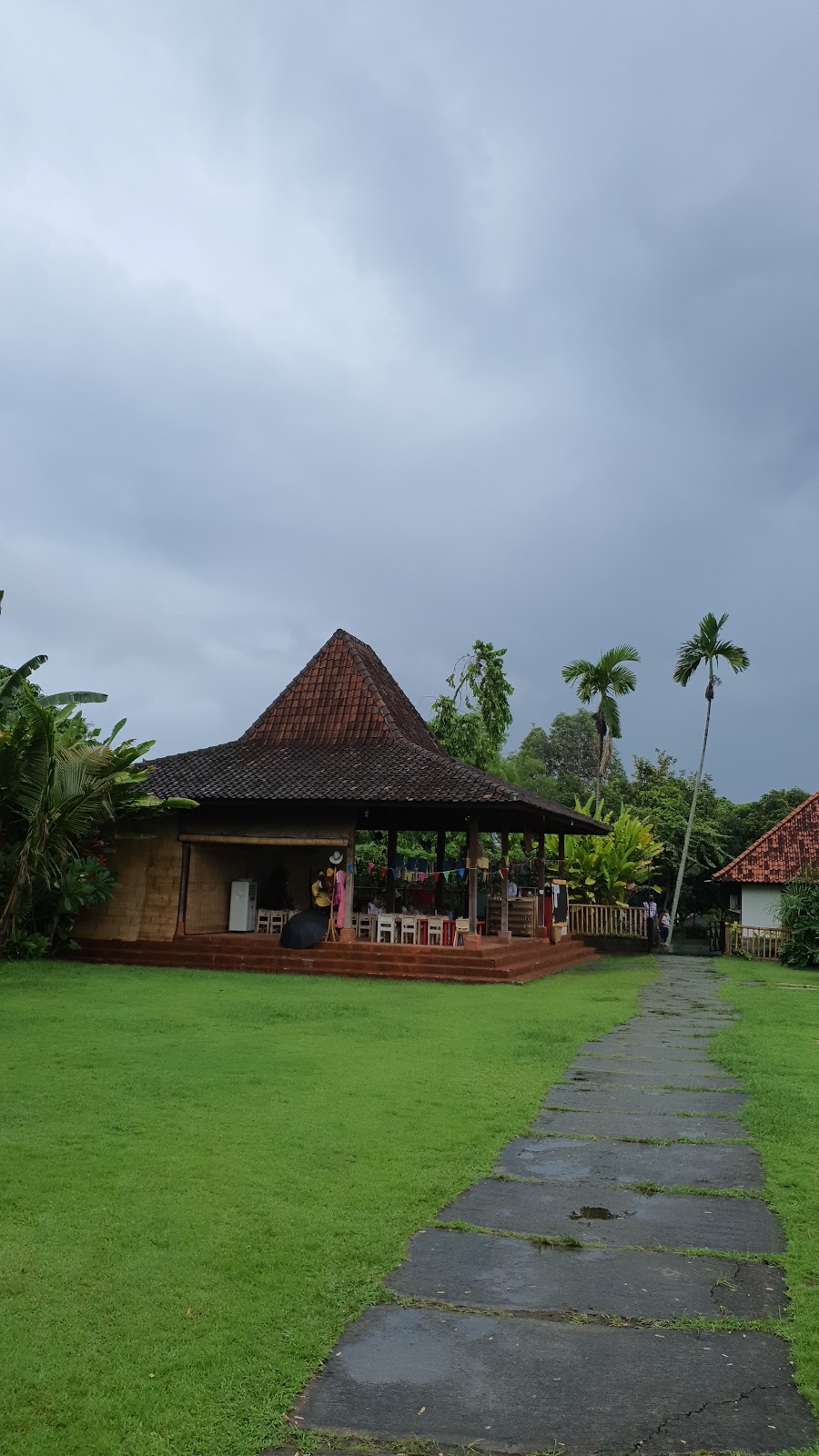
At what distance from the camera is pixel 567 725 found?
5928 cm

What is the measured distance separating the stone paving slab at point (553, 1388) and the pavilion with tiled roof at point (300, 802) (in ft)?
37.8

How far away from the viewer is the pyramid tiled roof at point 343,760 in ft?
52.5

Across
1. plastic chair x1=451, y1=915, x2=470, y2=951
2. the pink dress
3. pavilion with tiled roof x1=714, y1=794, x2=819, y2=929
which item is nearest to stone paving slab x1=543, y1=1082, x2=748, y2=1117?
plastic chair x1=451, y1=915, x2=470, y2=951

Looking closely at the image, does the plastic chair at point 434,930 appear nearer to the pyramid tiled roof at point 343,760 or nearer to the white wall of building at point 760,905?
the pyramid tiled roof at point 343,760

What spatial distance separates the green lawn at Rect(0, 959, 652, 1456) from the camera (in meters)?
2.98

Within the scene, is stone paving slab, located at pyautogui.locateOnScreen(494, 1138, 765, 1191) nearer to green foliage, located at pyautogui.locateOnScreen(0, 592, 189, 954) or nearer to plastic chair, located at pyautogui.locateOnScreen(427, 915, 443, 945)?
green foliage, located at pyautogui.locateOnScreen(0, 592, 189, 954)

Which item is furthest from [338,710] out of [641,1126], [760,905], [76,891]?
[641,1126]

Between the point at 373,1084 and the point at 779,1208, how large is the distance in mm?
3087

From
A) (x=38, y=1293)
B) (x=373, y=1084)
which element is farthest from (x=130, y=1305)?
(x=373, y=1084)

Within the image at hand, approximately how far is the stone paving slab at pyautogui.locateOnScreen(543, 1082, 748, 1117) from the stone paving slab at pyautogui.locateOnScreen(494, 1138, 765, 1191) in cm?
90

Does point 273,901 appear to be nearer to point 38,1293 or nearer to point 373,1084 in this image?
point 373,1084

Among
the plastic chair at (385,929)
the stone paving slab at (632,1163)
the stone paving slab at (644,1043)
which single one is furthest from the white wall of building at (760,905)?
the stone paving slab at (632,1163)

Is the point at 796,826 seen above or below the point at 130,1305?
above

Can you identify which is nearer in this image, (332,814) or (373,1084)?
(373,1084)
